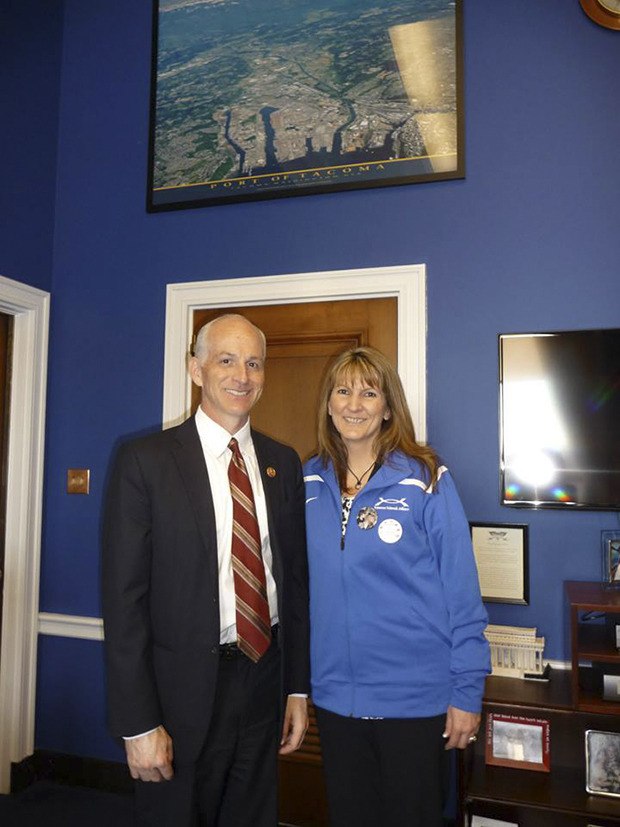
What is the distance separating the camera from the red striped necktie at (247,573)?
1578 millimetres

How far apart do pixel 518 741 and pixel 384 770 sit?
66 cm

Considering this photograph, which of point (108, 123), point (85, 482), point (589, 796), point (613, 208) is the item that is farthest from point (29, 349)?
point (589, 796)

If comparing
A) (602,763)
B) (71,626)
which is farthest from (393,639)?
(71,626)

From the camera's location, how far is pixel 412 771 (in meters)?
1.62

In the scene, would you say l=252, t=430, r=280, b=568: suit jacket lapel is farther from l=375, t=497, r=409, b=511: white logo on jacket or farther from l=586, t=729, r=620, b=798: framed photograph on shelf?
l=586, t=729, r=620, b=798: framed photograph on shelf

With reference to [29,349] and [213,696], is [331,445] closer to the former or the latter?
[213,696]

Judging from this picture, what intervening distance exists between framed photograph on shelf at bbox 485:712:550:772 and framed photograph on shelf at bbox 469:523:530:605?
424 millimetres

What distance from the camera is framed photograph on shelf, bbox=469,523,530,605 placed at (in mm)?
2363

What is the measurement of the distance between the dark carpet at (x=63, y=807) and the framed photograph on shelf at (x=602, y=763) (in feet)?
5.72

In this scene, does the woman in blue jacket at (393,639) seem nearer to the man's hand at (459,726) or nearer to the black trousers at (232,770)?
the man's hand at (459,726)

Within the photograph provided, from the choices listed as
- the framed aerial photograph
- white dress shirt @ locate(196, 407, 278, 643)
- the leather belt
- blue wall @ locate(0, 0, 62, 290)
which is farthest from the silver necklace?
blue wall @ locate(0, 0, 62, 290)

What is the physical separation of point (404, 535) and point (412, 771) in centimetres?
58

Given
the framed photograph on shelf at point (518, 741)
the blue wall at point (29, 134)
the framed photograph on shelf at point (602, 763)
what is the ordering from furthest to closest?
1. the blue wall at point (29, 134)
2. the framed photograph on shelf at point (518, 741)
3. the framed photograph on shelf at point (602, 763)

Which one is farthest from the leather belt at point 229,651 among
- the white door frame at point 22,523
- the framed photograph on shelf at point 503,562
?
the white door frame at point 22,523
